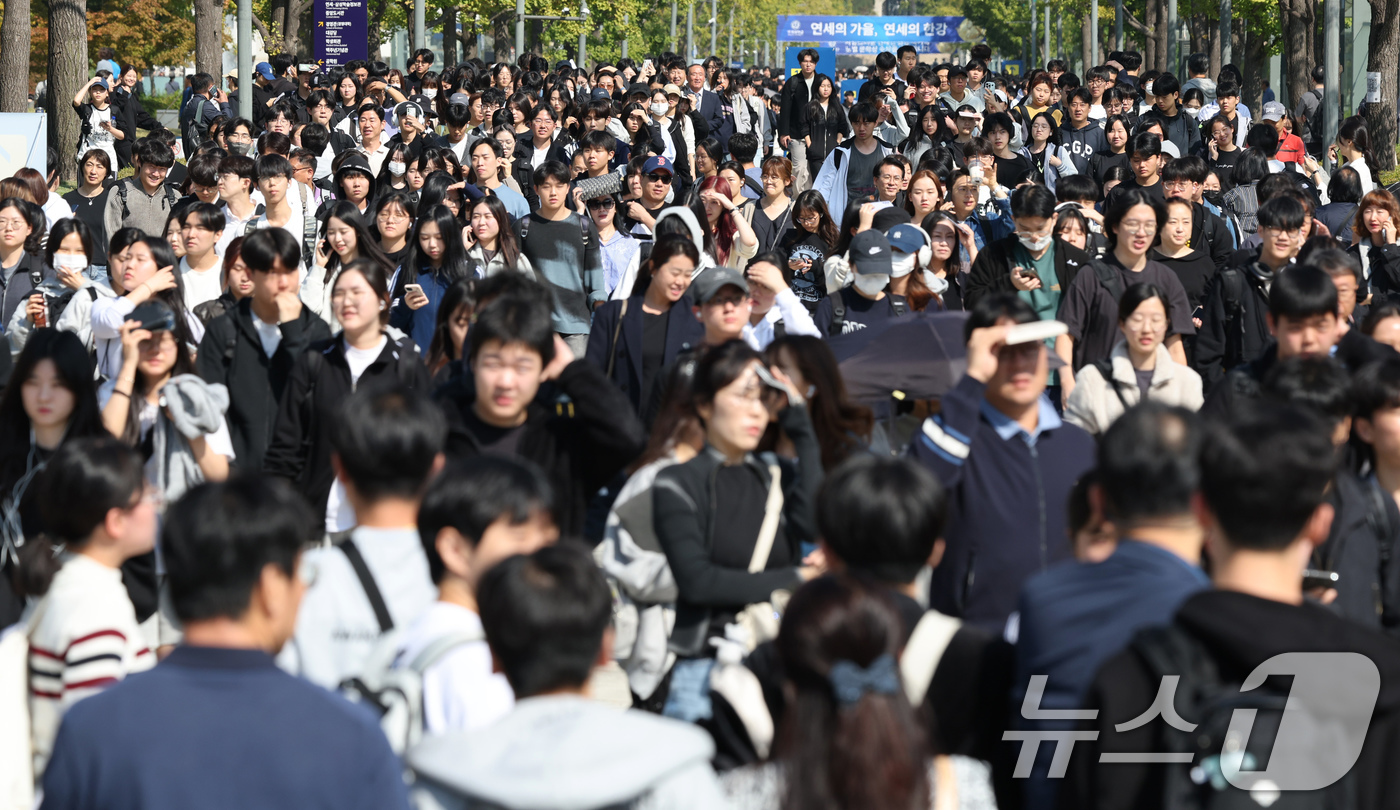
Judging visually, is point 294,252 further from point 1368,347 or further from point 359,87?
point 359,87

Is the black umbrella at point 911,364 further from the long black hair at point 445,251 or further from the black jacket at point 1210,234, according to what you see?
the black jacket at point 1210,234

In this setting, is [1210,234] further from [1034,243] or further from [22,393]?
[22,393]

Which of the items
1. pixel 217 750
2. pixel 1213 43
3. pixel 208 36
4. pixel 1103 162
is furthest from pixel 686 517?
pixel 1213 43

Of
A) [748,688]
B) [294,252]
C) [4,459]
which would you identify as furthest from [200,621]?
[294,252]

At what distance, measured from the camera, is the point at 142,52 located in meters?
52.6

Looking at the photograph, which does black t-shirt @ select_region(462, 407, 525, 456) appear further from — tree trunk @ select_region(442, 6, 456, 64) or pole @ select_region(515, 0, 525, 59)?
tree trunk @ select_region(442, 6, 456, 64)

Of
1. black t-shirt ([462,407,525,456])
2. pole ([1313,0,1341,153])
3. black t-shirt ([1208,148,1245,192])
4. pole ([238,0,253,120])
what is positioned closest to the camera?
black t-shirt ([462,407,525,456])

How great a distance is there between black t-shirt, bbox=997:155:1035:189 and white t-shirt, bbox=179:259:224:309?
691cm

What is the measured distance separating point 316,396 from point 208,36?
23227 millimetres

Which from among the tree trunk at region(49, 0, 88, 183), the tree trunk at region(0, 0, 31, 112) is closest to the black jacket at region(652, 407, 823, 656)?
the tree trunk at region(49, 0, 88, 183)

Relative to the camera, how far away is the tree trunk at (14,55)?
20984mm

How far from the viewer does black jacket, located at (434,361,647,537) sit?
16.3ft

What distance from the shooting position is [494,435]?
4.93m

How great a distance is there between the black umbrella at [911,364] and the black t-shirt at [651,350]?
114 cm
